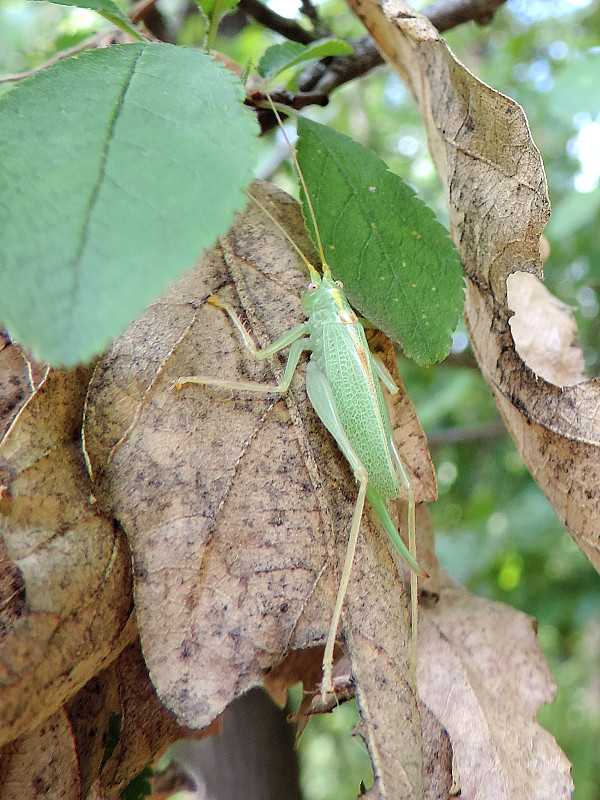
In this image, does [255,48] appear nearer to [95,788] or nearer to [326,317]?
[326,317]

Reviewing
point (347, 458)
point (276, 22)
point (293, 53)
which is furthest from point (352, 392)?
point (276, 22)

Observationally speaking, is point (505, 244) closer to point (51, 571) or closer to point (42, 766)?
point (51, 571)

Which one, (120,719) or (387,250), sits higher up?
(387,250)

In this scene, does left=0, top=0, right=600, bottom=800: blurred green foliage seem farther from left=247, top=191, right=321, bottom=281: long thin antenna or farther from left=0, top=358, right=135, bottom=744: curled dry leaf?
left=0, top=358, right=135, bottom=744: curled dry leaf

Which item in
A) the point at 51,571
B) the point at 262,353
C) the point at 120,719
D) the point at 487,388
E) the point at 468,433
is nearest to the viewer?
the point at 51,571

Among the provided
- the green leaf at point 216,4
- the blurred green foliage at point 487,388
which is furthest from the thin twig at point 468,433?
the green leaf at point 216,4

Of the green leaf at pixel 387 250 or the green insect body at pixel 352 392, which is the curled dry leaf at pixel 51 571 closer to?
the green insect body at pixel 352 392

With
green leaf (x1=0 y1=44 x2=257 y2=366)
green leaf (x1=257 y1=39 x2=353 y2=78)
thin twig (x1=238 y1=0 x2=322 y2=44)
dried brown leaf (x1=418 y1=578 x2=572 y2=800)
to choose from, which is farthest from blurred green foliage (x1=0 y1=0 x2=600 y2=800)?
green leaf (x1=0 y1=44 x2=257 y2=366)
